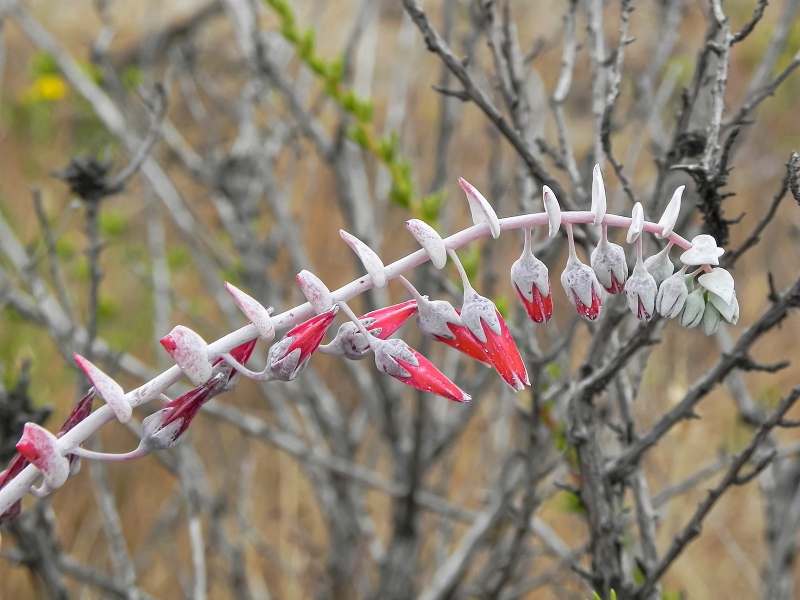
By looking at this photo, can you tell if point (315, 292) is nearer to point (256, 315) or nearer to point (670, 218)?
point (256, 315)

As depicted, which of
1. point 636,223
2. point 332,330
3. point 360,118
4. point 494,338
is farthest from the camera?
point 332,330

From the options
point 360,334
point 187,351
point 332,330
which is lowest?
point 187,351

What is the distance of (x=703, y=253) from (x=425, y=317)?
0.89ft

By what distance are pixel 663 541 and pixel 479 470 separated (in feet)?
2.76

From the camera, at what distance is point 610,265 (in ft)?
2.68

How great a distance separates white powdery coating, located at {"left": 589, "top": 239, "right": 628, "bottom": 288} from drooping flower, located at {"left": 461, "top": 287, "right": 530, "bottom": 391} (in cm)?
11

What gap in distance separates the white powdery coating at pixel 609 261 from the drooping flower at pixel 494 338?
11 cm

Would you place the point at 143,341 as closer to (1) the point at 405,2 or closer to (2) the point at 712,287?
(1) the point at 405,2

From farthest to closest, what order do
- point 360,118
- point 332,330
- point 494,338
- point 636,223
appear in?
point 332,330
point 360,118
point 494,338
point 636,223

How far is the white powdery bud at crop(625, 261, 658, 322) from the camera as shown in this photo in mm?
792

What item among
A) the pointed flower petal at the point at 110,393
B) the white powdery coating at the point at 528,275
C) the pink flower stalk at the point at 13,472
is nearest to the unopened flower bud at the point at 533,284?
the white powdery coating at the point at 528,275

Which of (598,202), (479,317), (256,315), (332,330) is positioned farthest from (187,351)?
(332,330)

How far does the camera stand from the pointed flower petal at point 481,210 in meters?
0.74

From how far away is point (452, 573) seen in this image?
7.39 feet
